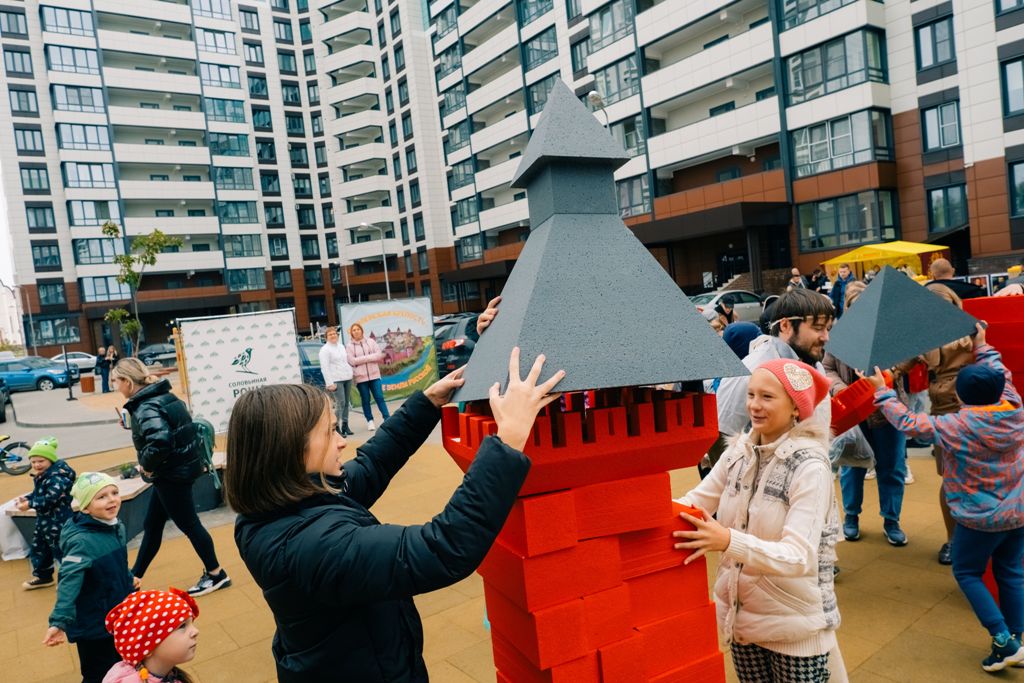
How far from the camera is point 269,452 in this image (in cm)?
164

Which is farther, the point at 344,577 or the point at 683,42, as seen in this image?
the point at 683,42

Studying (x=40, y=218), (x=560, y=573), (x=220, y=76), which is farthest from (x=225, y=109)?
(x=560, y=573)

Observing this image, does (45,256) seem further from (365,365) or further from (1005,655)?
(1005,655)

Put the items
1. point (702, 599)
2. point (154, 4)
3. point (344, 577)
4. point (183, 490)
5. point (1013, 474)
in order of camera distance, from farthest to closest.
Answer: point (154, 4)
point (183, 490)
point (1013, 474)
point (702, 599)
point (344, 577)

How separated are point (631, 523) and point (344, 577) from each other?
2.48ft

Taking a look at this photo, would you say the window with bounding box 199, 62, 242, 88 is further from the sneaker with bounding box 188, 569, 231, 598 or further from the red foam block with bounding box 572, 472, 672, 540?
the red foam block with bounding box 572, 472, 672, 540

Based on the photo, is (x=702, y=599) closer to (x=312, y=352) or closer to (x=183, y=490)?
(x=183, y=490)

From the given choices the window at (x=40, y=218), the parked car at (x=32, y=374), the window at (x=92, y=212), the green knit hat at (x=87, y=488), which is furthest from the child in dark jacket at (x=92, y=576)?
the window at (x=40, y=218)

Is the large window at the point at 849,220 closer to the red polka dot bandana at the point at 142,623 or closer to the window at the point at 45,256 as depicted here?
the red polka dot bandana at the point at 142,623

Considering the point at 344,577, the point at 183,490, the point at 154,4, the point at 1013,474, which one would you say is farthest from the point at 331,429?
the point at 154,4

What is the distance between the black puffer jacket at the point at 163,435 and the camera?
4.57 meters

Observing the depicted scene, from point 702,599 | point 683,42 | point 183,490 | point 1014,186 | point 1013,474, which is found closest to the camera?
point 702,599

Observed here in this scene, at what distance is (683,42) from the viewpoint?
29859mm

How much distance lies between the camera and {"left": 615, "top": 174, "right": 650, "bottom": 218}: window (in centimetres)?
3183
